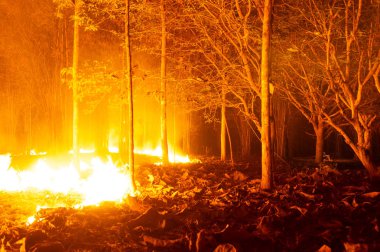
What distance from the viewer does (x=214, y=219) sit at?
320 inches

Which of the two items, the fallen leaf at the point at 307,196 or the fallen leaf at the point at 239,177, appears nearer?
the fallen leaf at the point at 307,196

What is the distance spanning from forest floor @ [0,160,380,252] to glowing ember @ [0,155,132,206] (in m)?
0.78

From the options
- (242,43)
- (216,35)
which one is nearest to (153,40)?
(216,35)

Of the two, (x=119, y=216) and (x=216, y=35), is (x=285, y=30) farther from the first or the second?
(x=119, y=216)

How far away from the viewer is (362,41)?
1398cm

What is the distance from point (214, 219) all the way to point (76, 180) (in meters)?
7.07

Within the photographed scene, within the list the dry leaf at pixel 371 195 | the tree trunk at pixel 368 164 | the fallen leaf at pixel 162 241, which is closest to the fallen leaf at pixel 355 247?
the fallen leaf at pixel 162 241

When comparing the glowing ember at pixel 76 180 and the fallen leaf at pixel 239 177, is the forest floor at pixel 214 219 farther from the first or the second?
the glowing ember at pixel 76 180

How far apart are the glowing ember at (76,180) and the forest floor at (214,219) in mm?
777

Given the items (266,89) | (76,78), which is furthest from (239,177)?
(76,78)

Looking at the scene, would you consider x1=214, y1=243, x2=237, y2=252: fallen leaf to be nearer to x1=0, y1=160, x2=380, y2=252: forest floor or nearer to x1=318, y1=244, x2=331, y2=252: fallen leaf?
x1=0, y1=160, x2=380, y2=252: forest floor

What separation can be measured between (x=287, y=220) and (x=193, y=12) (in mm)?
9371

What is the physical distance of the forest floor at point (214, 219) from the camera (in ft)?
21.4

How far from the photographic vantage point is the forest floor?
6.52 m
